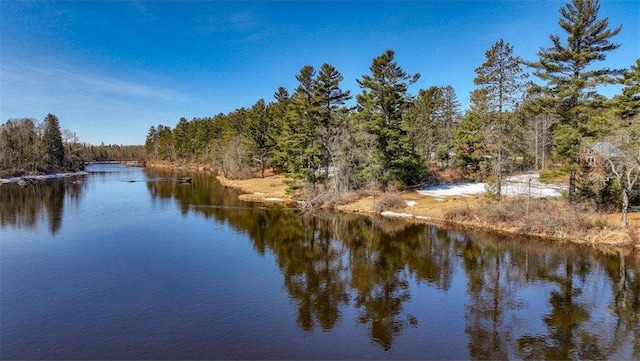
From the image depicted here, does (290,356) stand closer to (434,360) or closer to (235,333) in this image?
(235,333)

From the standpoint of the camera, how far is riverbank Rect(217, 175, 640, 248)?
110 ft

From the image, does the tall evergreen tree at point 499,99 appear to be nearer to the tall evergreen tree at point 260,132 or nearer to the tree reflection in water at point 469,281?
the tree reflection in water at point 469,281

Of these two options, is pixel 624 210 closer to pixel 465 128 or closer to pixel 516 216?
pixel 516 216

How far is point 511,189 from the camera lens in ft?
155

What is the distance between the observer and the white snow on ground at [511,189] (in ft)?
148

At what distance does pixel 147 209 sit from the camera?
172 ft

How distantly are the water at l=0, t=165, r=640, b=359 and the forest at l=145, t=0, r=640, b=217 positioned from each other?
10056 millimetres

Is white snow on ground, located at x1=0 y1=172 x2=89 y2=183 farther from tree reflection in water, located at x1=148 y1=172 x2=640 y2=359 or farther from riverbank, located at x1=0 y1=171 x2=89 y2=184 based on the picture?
tree reflection in water, located at x1=148 y1=172 x2=640 y2=359

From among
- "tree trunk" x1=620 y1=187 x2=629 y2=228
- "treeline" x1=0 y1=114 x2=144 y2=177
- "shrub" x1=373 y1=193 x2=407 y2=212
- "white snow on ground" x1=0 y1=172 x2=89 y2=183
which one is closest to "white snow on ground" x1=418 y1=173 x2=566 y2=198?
"shrub" x1=373 y1=193 x2=407 y2=212

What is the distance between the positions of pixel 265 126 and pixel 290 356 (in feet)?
252

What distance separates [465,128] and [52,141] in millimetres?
104991

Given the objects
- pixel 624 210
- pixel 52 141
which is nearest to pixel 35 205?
pixel 52 141

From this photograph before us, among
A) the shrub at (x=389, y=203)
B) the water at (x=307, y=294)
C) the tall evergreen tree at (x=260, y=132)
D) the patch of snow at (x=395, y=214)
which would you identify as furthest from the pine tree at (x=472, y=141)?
the tall evergreen tree at (x=260, y=132)

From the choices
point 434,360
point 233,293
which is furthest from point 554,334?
point 233,293
